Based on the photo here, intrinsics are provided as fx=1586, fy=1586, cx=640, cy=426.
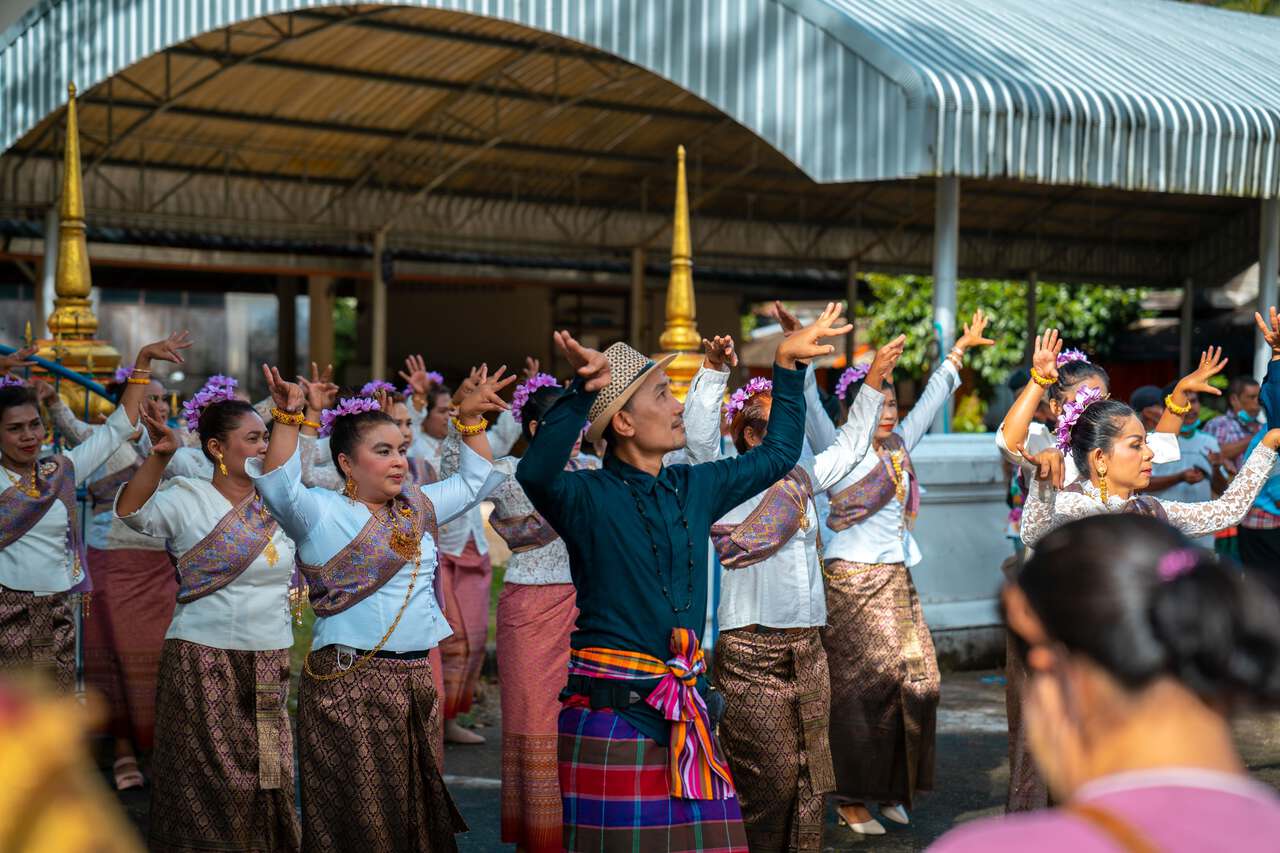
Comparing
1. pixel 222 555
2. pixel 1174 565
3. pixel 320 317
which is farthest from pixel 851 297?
pixel 1174 565

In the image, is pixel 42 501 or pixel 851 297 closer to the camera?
pixel 42 501

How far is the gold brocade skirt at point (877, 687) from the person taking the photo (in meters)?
5.82

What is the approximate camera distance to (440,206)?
66.9 ft

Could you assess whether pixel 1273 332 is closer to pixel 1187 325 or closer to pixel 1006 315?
pixel 1187 325

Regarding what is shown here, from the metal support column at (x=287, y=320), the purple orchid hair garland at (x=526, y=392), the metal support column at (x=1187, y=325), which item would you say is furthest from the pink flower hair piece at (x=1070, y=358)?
the metal support column at (x=287, y=320)

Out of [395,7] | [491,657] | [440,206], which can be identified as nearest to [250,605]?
[491,657]

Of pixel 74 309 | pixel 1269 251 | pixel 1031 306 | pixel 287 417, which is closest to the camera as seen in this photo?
pixel 287 417

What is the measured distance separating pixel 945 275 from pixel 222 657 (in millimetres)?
6555

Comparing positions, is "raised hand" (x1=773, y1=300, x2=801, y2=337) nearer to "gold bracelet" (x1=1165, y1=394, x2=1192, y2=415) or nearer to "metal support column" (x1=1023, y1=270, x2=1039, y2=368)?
"gold bracelet" (x1=1165, y1=394, x2=1192, y2=415)

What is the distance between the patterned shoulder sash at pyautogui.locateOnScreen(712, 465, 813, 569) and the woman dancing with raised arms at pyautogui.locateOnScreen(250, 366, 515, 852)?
0.97 metres

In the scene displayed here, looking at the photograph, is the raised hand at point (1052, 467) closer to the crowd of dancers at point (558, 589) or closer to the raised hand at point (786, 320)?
the crowd of dancers at point (558, 589)

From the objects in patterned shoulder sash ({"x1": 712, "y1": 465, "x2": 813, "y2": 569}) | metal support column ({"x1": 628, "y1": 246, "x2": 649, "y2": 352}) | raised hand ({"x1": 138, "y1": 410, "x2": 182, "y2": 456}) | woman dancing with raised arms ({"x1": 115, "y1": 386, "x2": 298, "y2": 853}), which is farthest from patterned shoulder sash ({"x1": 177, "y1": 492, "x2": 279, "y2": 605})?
metal support column ({"x1": 628, "y1": 246, "x2": 649, "y2": 352})

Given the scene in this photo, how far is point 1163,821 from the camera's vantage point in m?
1.46

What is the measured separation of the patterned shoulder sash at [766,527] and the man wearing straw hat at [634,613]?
132cm
